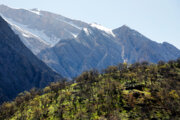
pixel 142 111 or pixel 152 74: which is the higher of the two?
pixel 152 74

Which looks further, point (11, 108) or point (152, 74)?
point (152, 74)

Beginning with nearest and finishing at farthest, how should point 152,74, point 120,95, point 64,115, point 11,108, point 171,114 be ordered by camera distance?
1. point 171,114
2. point 64,115
3. point 120,95
4. point 11,108
5. point 152,74

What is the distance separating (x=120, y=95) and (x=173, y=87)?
38460 millimetres

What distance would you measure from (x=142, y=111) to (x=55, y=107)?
189ft

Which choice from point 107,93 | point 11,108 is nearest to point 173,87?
point 107,93

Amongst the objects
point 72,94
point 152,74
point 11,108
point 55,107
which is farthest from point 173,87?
point 11,108

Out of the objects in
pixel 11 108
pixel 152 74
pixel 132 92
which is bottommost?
pixel 11 108

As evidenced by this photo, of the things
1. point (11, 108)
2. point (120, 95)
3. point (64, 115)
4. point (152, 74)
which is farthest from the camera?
point (152, 74)

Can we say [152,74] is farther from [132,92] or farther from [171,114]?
[171,114]

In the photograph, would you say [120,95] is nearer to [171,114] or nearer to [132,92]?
[132,92]

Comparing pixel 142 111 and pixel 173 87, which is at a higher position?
pixel 173 87

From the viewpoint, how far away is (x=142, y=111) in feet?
297

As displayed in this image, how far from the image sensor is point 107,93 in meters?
115

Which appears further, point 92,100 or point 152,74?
point 152,74
